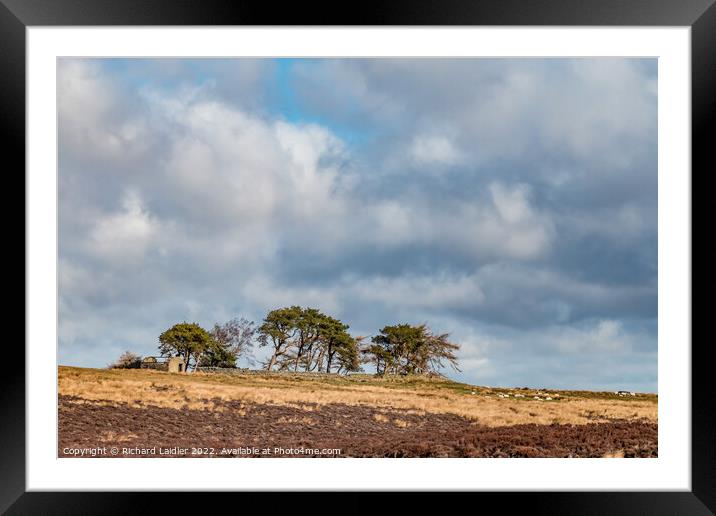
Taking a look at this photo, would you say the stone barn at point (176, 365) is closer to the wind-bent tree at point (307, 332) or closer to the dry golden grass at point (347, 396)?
the dry golden grass at point (347, 396)

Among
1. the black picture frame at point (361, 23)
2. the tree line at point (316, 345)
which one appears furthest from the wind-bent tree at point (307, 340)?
the black picture frame at point (361, 23)

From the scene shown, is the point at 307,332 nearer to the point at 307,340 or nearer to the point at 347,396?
the point at 307,340

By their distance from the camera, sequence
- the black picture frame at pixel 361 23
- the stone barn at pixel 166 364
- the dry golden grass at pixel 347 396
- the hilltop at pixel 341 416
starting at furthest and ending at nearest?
1. the stone barn at pixel 166 364
2. the dry golden grass at pixel 347 396
3. the hilltop at pixel 341 416
4. the black picture frame at pixel 361 23

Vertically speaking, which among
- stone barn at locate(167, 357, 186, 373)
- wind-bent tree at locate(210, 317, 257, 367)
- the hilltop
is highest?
wind-bent tree at locate(210, 317, 257, 367)

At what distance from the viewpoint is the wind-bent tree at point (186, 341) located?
25.7 ft

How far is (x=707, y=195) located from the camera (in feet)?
8.51

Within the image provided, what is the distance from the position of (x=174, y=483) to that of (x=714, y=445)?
8.48 feet

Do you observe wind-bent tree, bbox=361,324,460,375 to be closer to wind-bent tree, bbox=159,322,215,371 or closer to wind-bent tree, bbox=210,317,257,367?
wind-bent tree, bbox=210,317,257,367

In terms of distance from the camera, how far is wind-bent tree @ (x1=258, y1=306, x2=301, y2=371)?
26.5ft

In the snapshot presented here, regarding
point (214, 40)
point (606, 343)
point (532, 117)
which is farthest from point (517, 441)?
point (214, 40)

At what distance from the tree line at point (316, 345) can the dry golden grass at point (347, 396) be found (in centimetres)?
40

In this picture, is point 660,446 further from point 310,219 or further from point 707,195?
point 310,219

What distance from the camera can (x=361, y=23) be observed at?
2.55 meters

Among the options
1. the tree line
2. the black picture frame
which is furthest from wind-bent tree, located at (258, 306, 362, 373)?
the black picture frame
